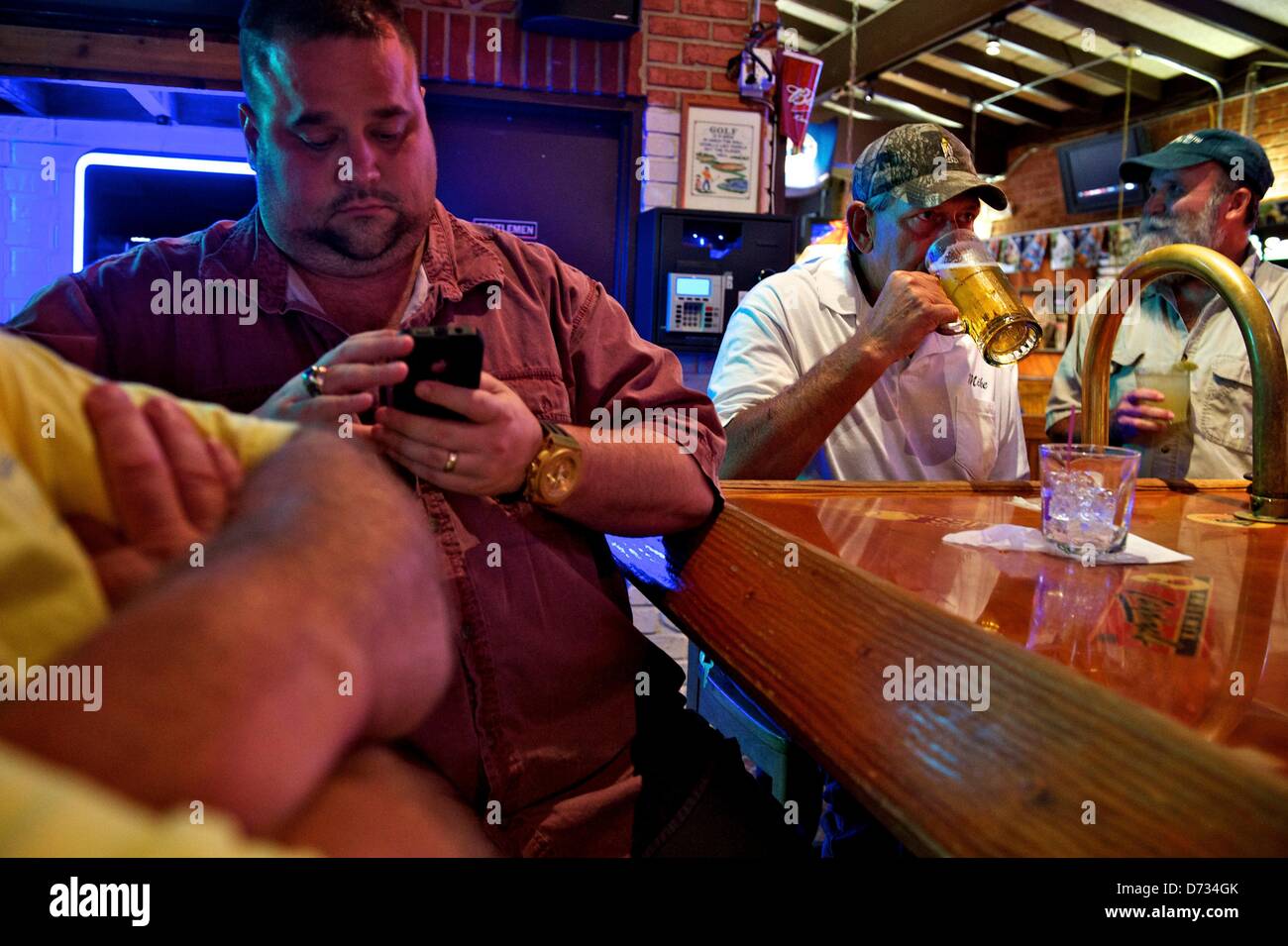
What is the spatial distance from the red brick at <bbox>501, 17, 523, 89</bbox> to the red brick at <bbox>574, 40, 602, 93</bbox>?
0.21 meters

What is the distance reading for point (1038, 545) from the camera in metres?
1.04

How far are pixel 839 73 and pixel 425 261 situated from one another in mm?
9539

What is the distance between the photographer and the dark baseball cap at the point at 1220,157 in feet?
8.52

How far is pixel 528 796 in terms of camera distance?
2.54ft

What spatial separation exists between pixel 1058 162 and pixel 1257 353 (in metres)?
10.7

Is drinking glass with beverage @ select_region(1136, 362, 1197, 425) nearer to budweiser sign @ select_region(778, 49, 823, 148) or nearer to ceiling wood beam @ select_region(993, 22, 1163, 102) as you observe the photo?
budweiser sign @ select_region(778, 49, 823, 148)

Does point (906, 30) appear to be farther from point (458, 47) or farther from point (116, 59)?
point (116, 59)

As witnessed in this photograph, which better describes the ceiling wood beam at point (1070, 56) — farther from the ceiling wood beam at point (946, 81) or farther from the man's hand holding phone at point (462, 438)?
the man's hand holding phone at point (462, 438)

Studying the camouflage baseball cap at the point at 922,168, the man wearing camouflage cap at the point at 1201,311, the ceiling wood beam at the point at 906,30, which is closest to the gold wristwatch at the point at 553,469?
the camouflage baseball cap at the point at 922,168

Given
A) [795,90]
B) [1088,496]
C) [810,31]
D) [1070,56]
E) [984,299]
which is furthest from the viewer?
[810,31]

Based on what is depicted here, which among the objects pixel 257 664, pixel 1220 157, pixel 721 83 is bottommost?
pixel 257 664

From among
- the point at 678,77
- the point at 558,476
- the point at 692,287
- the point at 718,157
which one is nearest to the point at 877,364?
the point at 558,476

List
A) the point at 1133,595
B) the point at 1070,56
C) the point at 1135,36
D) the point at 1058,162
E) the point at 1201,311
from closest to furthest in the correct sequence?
1. the point at 1133,595
2. the point at 1201,311
3. the point at 1135,36
4. the point at 1070,56
5. the point at 1058,162

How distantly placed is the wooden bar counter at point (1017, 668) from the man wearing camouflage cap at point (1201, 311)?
1223 millimetres
